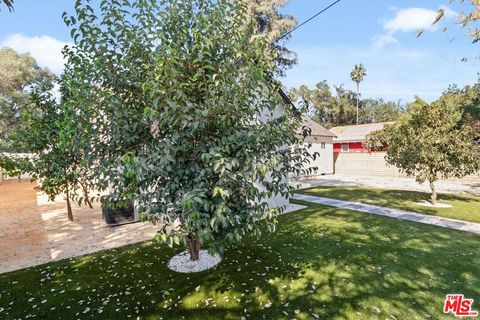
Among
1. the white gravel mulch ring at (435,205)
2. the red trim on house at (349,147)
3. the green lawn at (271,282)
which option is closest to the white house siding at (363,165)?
the red trim on house at (349,147)

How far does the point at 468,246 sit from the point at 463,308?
11.5 feet

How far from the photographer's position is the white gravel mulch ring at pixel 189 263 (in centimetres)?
566

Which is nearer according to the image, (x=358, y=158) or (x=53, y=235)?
(x=53, y=235)

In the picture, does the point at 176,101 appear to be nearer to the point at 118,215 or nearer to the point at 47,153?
the point at 47,153

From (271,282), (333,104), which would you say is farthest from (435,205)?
(333,104)

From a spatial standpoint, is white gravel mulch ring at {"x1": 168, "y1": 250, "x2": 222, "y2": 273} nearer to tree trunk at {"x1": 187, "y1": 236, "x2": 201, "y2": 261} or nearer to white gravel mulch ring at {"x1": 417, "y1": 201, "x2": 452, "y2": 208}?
tree trunk at {"x1": 187, "y1": 236, "x2": 201, "y2": 261}

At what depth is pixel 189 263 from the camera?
5.86m

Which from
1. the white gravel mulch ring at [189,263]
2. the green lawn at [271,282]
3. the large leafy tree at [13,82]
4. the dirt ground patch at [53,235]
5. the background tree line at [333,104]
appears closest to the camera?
the green lawn at [271,282]

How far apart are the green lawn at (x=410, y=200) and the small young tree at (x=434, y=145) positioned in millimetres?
1366

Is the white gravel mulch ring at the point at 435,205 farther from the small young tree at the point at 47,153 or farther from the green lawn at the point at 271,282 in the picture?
the small young tree at the point at 47,153

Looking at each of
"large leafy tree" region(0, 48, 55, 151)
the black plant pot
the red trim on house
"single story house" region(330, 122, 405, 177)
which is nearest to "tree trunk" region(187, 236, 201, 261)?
the black plant pot

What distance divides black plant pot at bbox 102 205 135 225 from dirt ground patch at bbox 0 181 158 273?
0.28 metres

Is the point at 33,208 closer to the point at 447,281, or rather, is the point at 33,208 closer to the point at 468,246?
the point at 447,281

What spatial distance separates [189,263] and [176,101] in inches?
156
